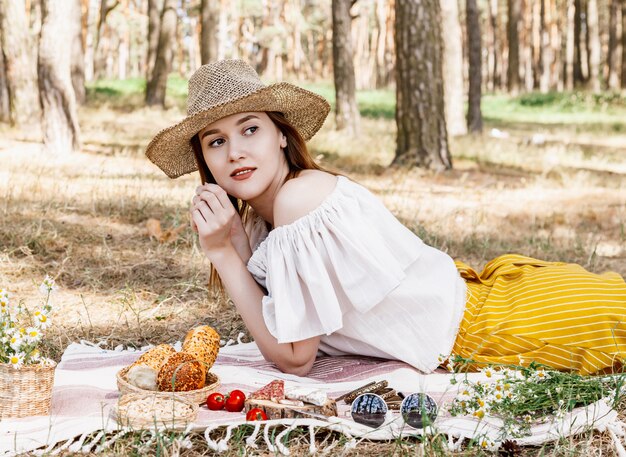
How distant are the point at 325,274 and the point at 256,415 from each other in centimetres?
63

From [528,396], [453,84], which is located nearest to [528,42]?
[453,84]

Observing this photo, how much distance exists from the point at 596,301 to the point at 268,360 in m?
1.31

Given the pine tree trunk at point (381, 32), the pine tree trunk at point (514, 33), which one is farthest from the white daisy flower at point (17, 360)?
the pine tree trunk at point (381, 32)

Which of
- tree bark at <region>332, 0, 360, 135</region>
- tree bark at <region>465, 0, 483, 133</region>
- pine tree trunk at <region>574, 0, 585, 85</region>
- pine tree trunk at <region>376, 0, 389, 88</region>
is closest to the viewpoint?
tree bark at <region>332, 0, 360, 135</region>

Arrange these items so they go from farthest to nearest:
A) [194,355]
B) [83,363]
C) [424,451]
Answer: [83,363] < [194,355] < [424,451]

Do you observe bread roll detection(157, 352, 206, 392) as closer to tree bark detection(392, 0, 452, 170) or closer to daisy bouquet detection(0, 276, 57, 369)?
daisy bouquet detection(0, 276, 57, 369)

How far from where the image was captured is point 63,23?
8.33 meters

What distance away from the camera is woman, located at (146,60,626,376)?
2865 mm

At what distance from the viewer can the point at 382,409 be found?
7.86ft

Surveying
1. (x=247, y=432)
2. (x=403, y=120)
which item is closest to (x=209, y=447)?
(x=247, y=432)

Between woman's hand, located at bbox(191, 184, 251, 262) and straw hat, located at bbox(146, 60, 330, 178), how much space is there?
0.25m

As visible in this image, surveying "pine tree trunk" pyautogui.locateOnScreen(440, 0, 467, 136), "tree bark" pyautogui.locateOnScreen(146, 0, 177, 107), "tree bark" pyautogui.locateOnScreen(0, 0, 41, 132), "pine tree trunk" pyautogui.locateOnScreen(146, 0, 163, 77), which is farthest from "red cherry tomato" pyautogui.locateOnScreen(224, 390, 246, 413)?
"pine tree trunk" pyautogui.locateOnScreen(146, 0, 163, 77)

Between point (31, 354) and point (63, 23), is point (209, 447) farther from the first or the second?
point (63, 23)

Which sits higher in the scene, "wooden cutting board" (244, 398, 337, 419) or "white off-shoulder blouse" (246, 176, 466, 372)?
"white off-shoulder blouse" (246, 176, 466, 372)
